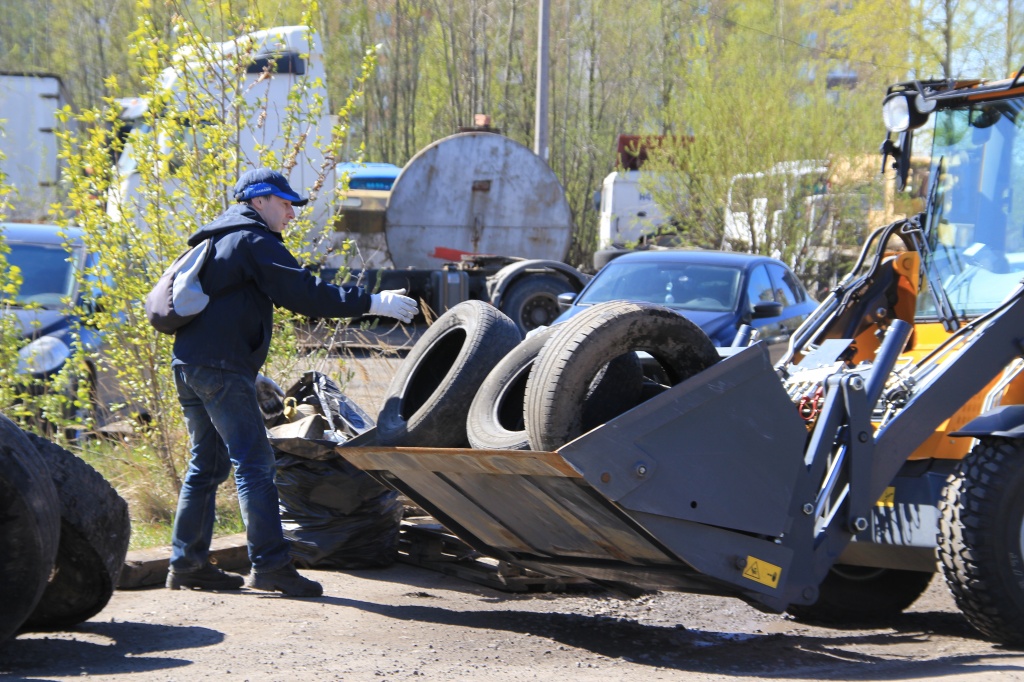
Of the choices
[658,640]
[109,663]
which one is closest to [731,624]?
[658,640]

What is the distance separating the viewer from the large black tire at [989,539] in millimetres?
4711

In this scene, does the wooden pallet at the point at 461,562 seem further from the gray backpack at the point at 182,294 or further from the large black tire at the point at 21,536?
the large black tire at the point at 21,536

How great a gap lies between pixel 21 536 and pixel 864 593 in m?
3.90

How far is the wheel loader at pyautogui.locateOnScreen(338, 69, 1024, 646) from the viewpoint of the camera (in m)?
4.24

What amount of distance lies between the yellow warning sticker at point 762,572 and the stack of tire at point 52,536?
250cm

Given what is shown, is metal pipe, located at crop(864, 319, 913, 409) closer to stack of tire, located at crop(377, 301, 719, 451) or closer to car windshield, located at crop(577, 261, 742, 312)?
stack of tire, located at crop(377, 301, 719, 451)

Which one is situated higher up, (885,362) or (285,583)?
(885,362)

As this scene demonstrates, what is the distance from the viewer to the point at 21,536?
4172 millimetres

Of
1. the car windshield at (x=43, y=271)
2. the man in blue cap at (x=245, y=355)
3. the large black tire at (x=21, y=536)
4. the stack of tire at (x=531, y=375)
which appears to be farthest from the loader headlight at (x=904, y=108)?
the car windshield at (x=43, y=271)

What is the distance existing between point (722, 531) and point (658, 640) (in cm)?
106

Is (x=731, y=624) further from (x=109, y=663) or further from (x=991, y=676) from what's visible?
(x=109, y=663)

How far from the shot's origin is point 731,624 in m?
5.70

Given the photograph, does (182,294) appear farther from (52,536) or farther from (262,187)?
(52,536)

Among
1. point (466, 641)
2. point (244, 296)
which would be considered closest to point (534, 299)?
point (244, 296)
